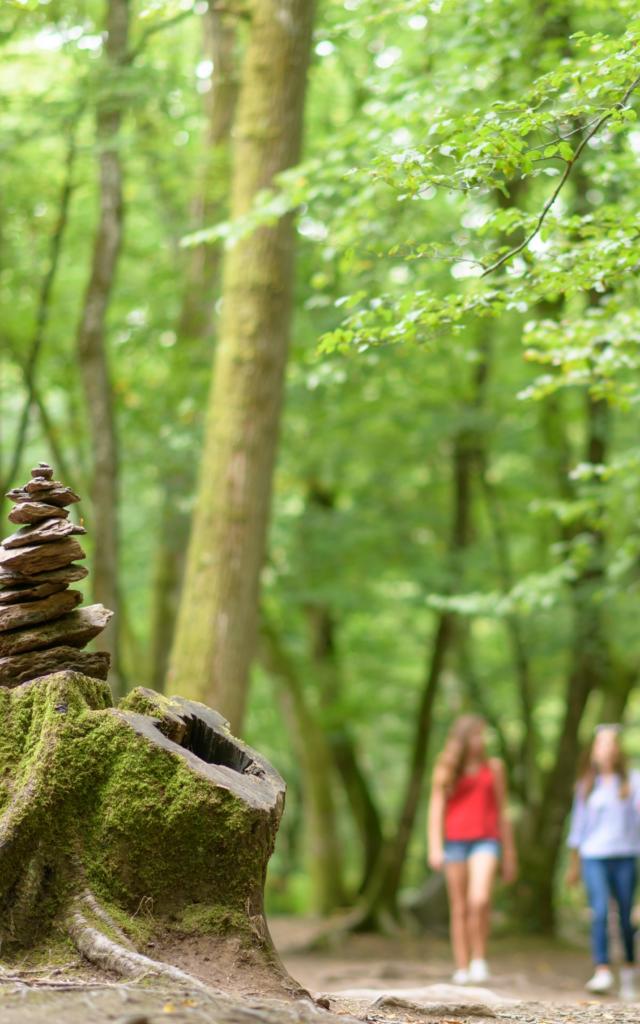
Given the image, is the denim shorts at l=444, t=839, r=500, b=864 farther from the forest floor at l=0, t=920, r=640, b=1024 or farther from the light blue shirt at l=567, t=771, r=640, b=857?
the forest floor at l=0, t=920, r=640, b=1024

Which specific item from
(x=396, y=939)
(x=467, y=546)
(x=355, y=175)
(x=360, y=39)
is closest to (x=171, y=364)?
(x=360, y=39)

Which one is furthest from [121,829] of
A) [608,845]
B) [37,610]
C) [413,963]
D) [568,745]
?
[568,745]

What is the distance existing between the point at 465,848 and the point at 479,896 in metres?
0.41

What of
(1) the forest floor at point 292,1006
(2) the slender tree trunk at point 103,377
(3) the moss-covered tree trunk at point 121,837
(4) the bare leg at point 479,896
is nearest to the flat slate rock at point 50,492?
(3) the moss-covered tree trunk at point 121,837

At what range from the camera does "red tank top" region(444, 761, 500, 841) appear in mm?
9281

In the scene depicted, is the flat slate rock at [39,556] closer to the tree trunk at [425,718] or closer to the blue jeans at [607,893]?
the blue jeans at [607,893]

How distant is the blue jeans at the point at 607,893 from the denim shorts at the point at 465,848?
0.72 meters

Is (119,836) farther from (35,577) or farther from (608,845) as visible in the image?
(608,845)

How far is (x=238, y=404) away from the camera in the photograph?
9156mm

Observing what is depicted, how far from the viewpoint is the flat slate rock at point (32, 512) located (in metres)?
4.81

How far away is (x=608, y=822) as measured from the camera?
358 inches

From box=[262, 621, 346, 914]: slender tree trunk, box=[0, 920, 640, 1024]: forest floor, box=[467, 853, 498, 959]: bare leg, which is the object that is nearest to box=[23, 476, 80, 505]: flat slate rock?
box=[0, 920, 640, 1024]: forest floor

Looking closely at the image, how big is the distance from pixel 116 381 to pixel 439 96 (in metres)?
8.54

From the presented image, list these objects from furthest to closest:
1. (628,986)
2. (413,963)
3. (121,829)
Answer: (413,963)
(628,986)
(121,829)
